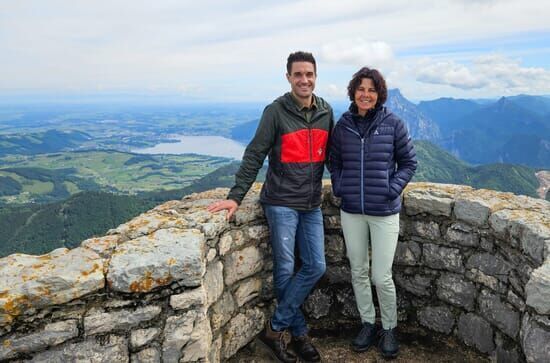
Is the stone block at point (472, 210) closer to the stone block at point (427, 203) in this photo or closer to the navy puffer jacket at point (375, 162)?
the stone block at point (427, 203)

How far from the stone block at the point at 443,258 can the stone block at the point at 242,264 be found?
2.28 meters

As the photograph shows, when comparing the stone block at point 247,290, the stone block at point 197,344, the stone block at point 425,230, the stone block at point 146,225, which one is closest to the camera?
the stone block at point 197,344

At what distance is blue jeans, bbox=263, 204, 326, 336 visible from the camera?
4723 mm

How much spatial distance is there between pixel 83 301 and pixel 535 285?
395cm

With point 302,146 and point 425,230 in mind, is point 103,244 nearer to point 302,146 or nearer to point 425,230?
point 302,146

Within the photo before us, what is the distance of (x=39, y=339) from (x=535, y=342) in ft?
14.0

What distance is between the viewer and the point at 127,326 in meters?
3.46

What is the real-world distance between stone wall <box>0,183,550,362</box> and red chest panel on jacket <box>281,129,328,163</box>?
831 millimetres

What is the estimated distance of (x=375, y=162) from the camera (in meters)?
4.57

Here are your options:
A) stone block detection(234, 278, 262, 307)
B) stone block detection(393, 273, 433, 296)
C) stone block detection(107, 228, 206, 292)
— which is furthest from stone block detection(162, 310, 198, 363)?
stone block detection(393, 273, 433, 296)

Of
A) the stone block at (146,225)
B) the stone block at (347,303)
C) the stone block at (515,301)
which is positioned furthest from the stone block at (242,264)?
the stone block at (515,301)

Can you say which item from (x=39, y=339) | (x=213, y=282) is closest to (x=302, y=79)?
(x=213, y=282)

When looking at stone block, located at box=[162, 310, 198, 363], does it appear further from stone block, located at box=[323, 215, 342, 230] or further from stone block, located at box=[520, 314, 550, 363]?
stone block, located at box=[520, 314, 550, 363]

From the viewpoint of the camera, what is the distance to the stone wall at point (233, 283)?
3277 millimetres
